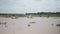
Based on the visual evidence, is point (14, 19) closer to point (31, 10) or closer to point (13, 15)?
point (13, 15)

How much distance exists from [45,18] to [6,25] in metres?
0.51

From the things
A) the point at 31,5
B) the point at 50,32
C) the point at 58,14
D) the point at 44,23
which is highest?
the point at 31,5

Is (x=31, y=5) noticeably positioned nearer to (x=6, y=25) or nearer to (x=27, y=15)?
(x=27, y=15)

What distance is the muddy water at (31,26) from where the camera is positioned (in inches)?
59.3

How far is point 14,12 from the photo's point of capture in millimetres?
1512

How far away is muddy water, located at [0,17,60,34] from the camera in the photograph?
1.51 metres

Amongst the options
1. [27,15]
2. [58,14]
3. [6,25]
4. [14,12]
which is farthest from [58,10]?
[6,25]

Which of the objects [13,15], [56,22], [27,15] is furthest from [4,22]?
[56,22]

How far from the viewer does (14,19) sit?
1.53 m

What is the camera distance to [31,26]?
1519mm

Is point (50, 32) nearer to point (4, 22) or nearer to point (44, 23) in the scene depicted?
point (44, 23)

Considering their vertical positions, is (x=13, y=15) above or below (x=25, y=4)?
below

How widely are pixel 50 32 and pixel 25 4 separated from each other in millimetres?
472

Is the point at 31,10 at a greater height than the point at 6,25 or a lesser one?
greater
